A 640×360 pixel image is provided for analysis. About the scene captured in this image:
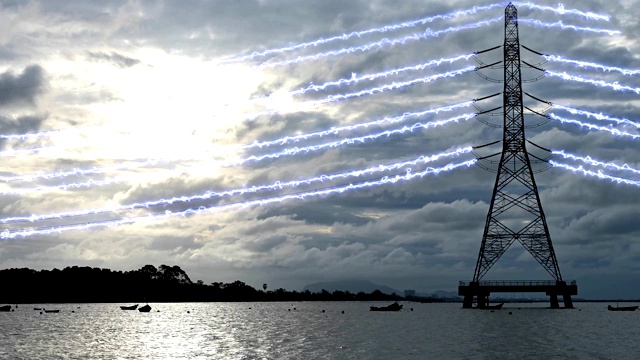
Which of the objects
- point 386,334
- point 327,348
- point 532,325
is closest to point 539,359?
point 327,348

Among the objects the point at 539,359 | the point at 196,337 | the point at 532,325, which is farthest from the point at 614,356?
the point at 196,337

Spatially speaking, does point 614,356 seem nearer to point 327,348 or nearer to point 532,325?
point 327,348

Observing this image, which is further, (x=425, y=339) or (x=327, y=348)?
(x=425, y=339)

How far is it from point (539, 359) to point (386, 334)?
36785 millimetres

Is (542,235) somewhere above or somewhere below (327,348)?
above

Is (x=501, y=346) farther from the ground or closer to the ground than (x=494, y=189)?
closer to the ground

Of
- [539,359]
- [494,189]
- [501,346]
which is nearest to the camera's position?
[539,359]

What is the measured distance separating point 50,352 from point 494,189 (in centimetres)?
7166

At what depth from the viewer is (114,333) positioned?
371ft

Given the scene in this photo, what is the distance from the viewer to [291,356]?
75.7m

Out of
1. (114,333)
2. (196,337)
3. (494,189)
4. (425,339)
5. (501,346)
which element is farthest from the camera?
(494,189)

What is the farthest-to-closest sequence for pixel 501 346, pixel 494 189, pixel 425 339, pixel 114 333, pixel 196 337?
pixel 494 189, pixel 114 333, pixel 196 337, pixel 425 339, pixel 501 346

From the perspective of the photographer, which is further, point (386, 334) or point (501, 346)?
point (386, 334)

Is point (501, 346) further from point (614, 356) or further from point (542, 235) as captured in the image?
point (542, 235)
